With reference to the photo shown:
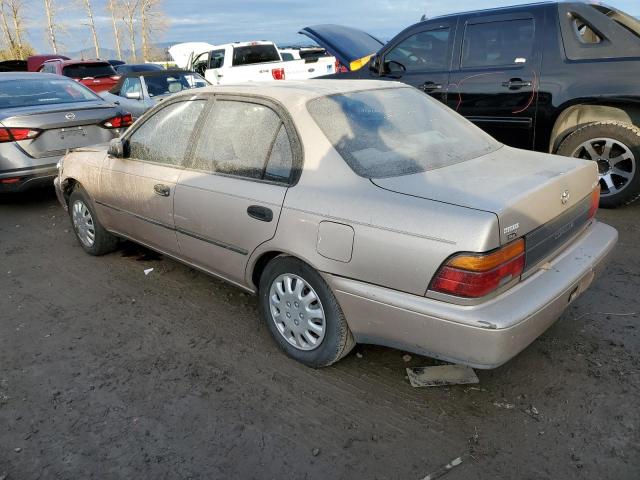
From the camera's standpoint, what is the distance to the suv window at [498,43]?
5.38 metres

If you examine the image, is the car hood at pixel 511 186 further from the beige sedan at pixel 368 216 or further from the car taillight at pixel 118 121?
the car taillight at pixel 118 121

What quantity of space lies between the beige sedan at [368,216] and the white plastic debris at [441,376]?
1.40 feet

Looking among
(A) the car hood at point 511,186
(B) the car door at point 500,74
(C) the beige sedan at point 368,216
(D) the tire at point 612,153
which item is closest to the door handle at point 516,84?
(B) the car door at point 500,74

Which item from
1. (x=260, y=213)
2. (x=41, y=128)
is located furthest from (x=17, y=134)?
(x=260, y=213)

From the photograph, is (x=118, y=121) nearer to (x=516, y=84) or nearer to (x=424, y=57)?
(x=424, y=57)

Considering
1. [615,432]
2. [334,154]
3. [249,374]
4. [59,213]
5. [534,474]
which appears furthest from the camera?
[59,213]

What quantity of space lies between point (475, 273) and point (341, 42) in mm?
5885

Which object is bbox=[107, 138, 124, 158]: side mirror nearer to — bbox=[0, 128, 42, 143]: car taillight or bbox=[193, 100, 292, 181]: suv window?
bbox=[193, 100, 292, 181]: suv window

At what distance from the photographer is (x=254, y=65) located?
43.1 feet

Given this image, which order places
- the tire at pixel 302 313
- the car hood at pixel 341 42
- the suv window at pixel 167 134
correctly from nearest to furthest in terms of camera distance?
the tire at pixel 302 313
the suv window at pixel 167 134
the car hood at pixel 341 42

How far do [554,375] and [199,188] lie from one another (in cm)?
236

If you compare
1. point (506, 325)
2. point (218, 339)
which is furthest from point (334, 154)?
point (218, 339)

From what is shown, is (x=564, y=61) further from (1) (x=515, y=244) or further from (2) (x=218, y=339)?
(2) (x=218, y=339)

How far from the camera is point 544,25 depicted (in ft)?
17.2
